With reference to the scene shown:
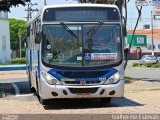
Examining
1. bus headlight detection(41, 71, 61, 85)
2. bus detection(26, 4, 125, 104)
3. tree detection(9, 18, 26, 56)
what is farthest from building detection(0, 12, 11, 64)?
bus headlight detection(41, 71, 61, 85)

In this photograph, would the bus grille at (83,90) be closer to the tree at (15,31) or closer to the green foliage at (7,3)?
the green foliage at (7,3)

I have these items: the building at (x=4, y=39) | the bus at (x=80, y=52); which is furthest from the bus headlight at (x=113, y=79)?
the building at (x=4, y=39)

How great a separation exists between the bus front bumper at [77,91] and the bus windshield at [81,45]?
0.70m

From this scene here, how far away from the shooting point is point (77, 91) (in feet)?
50.0

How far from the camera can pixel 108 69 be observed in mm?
15383

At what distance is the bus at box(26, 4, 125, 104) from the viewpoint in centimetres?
1523

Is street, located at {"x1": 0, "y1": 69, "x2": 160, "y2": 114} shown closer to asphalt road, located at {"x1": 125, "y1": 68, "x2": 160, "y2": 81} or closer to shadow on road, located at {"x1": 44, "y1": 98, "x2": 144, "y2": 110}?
shadow on road, located at {"x1": 44, "y1": 98, "x2": 144, "y2": 110}

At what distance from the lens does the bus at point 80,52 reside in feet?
50.0

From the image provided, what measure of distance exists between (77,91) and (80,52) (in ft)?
4.02

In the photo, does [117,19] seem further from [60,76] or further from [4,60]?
[4,60]

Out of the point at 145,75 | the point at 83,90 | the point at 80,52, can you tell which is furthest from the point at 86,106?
the point at 145,75

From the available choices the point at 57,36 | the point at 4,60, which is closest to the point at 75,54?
the point at 57,36

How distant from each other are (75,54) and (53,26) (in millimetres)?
1144

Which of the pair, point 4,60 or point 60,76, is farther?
point 4,60
